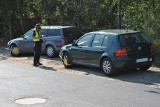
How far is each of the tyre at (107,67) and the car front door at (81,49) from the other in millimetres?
1050

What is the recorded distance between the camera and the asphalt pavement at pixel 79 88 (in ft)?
30.9

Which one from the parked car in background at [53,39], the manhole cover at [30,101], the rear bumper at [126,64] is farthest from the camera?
the parked car in background at [53,39]

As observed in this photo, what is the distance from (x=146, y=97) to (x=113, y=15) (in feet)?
36.5

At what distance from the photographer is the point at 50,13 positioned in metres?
24.7

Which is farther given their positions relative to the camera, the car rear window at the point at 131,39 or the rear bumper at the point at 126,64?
the car rear window at the point at 131,39

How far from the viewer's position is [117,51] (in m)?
13.0

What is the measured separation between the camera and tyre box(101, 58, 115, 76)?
13133mm

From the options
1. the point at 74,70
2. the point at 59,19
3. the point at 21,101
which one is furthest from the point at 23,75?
the point at 59,19

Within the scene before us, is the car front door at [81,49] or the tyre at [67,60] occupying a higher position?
the car front door at [81,49]

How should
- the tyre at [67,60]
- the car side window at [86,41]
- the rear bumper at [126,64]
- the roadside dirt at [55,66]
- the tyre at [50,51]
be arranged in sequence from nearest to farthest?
1. the rear bumper at [126,64]
2. the roadside dirt at [55,66]
3. the car side window at [86,41]
4. the tyre at [67,60]
5. the tyre at [50,51]

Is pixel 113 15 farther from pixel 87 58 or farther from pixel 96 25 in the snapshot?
pixel 87 58

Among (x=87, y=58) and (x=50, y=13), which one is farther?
(x=50, y=13)

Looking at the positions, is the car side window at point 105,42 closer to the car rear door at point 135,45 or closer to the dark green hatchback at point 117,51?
the dark green hatchback at point 117,51

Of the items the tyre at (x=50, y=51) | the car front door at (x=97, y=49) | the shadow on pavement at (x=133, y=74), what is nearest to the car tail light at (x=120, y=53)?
the car front door at (x=97, y=49)
